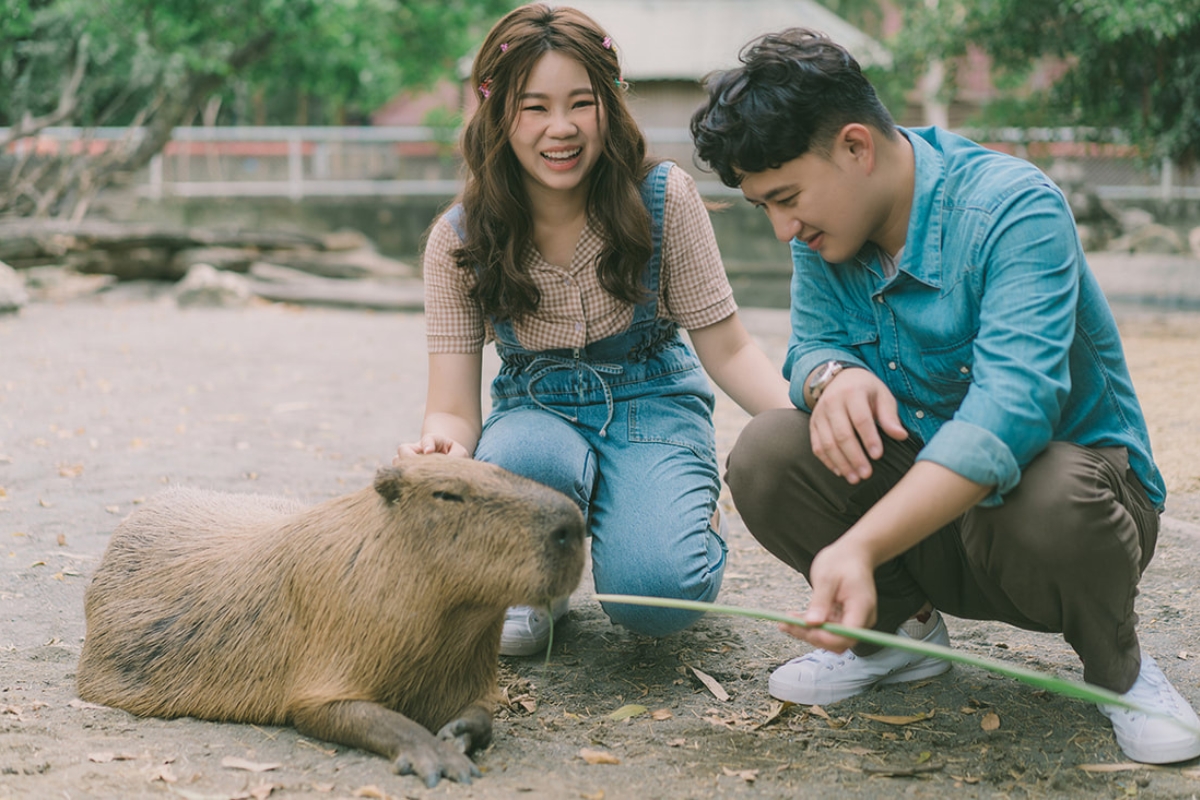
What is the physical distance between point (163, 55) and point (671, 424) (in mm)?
10551

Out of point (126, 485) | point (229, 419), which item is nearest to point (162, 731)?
point (126, 485)

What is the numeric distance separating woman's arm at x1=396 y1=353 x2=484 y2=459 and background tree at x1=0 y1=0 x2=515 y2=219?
8.97 m

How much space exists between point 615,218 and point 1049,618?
4.25 ft

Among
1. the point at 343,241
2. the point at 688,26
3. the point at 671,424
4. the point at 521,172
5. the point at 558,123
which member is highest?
the point at 688,26

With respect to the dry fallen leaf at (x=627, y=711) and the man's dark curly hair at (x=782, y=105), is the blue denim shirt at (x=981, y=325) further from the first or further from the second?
the dry fallen leaf at (x=627, y=711)

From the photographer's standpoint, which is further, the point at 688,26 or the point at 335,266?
the point at 688,26

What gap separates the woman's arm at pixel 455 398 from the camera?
9.25 ft

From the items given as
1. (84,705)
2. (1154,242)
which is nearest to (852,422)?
(84,705)

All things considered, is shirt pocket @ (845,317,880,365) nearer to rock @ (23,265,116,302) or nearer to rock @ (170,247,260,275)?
rock @ (23,265,116,302)

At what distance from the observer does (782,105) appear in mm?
2088

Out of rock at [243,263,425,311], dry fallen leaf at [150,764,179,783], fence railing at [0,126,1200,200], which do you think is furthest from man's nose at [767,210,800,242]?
fence railing at [0,126,1200,200]

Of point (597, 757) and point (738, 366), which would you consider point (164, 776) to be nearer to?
point (597, 757)

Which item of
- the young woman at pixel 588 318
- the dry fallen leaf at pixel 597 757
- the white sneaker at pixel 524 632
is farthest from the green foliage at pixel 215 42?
the dry fallen leaf at pixel 597 757

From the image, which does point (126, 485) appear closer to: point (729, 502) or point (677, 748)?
point (729, 502)
